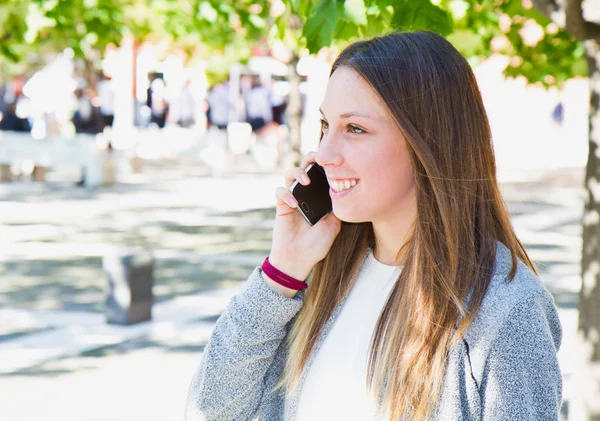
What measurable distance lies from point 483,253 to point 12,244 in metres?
11.8

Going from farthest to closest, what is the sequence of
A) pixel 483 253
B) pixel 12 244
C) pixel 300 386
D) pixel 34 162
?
pixel 34 162 → pixel 12 244 → pixel 300 386 → pixel 483 253

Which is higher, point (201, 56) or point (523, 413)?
point (201, 56)

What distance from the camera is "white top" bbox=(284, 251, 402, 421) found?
214 cm

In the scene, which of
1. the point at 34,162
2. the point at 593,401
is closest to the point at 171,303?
the point at 593,401

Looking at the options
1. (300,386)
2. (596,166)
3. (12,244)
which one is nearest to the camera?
(300,386)

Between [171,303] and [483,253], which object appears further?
[171,303]

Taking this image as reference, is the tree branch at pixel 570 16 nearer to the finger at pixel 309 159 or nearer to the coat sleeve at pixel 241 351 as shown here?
the finger at pixel 309 159

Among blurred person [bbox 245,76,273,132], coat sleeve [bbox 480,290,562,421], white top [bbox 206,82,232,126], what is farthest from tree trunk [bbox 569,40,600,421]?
blurred person [bbox 245,76,273,132]

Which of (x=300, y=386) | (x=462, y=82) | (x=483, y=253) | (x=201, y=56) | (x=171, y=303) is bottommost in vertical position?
(x=171, y=303)

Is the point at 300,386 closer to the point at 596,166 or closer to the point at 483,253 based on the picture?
the point at 483,253

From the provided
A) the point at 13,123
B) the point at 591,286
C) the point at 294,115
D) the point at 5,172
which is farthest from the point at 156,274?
the point at 13,123

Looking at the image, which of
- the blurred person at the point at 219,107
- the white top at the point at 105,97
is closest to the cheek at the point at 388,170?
the white top at the point at 105,97

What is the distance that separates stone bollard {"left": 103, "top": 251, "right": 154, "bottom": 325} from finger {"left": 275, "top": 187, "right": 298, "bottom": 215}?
6254 mm

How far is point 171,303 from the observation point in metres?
9.55
